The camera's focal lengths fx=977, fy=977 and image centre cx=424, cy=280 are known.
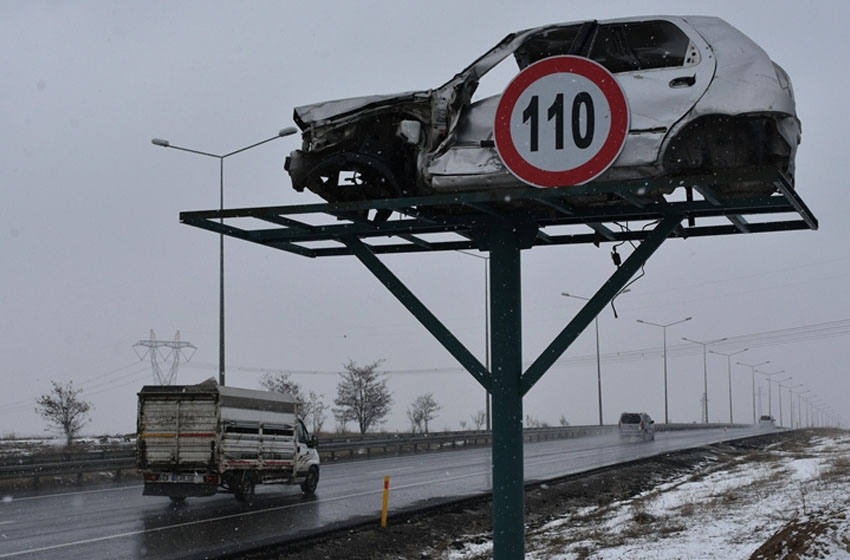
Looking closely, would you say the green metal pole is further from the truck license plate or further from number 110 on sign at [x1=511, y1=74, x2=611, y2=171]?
the truck license plate

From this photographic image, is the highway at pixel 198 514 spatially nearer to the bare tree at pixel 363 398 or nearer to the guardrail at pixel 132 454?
the guardrail at pixel 132 454

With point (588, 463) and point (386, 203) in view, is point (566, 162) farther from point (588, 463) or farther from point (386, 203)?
point (588, 463)

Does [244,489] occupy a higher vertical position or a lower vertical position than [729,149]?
lower

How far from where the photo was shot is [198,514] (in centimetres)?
1948

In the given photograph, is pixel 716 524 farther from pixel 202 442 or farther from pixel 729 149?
pixel 202 442

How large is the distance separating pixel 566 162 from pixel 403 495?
673 inches

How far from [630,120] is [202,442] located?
51.8 feet

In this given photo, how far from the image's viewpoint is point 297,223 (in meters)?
8.03

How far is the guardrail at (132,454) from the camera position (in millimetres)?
27312

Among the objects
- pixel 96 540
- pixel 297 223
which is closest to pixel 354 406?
pixel 96 540

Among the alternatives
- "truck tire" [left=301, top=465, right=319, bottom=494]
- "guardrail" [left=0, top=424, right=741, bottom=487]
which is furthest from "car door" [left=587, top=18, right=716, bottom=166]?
"guardrail" [left=0, top=424, right=741, bottom=487]

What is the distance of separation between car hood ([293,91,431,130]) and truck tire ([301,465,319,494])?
16415mm

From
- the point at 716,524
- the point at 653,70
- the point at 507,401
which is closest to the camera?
the point at 653,70

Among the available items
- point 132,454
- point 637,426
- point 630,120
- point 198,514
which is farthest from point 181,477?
point 637,426
